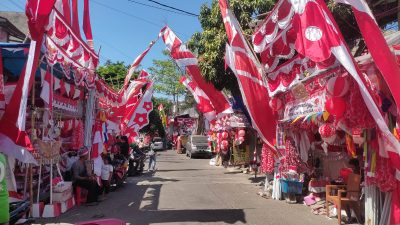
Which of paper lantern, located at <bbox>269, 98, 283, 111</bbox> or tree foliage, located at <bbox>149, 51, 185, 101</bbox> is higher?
tree foliage, located at <bbox>149, 51, 185, 101</bbox>

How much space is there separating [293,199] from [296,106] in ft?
9.33

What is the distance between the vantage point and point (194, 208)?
11.1m

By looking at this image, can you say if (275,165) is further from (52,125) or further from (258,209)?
(52,125)

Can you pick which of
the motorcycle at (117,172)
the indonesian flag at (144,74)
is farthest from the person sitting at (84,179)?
the indonesian flag at (144,74)

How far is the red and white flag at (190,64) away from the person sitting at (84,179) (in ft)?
20.7

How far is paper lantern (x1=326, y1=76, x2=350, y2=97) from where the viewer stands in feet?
26.1

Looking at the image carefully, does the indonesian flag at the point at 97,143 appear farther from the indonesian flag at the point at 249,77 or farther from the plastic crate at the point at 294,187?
the plastic crate at the point at 294,187

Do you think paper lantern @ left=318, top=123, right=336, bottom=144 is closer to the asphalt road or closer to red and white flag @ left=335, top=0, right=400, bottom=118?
the asphalt road

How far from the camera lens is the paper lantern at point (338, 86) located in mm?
7949

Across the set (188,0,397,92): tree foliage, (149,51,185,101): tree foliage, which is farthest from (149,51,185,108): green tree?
(188,0,397,92): tree foliage

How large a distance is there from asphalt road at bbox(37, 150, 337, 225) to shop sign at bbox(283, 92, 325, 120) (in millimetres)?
2421

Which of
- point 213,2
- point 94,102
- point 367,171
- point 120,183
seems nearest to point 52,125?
point 94,102

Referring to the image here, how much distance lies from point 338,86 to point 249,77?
169 inches

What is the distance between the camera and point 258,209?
10.9 m
